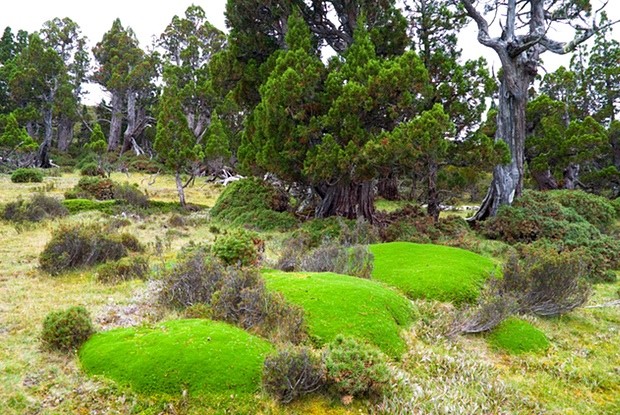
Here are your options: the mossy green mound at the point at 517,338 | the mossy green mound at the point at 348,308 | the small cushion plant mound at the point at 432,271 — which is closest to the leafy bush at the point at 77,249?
the mossy green mound at the point at 348,308

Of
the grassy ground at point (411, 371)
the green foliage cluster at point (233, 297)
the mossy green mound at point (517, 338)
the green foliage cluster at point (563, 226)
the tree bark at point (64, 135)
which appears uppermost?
the tree bark at point (64, 135)

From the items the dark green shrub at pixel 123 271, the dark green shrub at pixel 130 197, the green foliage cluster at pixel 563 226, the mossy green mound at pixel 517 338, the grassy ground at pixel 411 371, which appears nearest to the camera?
the grassy ground at pixel 411 371

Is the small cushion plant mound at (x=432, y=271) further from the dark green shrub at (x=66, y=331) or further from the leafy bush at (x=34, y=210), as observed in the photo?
the leafy bush at (x=34, y=210)

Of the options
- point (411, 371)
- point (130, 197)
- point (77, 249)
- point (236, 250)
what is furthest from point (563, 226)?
point (130, 197)

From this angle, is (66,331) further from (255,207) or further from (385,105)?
A: (255,207)

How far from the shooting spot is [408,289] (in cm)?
677

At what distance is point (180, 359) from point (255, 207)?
39.7 ft

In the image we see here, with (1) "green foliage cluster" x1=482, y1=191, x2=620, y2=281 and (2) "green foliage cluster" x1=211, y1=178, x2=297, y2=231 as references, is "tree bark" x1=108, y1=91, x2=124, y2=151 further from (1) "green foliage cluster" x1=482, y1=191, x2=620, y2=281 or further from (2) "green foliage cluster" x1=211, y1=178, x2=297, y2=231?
(1) "green foliage cluster" x1=482, y1=191, x2=620, y2=281

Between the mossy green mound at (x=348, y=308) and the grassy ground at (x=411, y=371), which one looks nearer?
the grassy ground at (x=411, y=371)

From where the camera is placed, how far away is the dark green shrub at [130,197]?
1720 centimetres

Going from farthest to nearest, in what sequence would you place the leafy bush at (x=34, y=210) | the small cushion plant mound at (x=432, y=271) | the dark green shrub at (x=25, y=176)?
the dark green shrub at (x=25, y=176), the leafy bush at (x=34, y=210), the small cushion plant mound at (x=432, y=271)

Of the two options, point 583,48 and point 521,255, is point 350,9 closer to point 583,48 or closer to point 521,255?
point 521,255

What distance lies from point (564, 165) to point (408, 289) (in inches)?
756

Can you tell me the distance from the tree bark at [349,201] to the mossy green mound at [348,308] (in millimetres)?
7367
